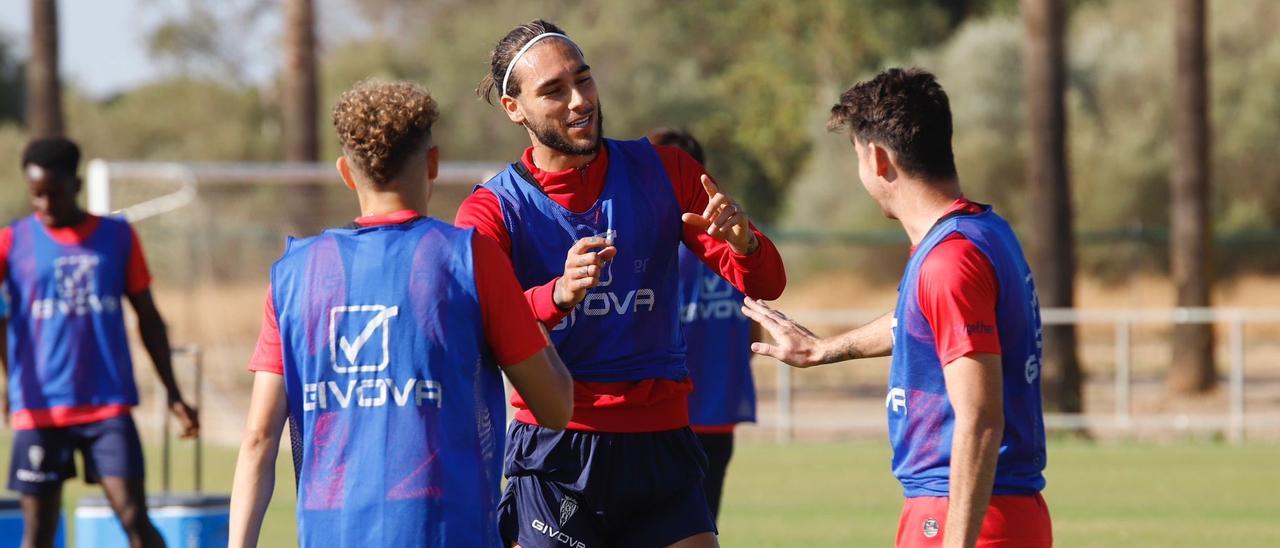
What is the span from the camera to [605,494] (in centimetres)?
525

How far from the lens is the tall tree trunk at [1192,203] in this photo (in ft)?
76.1

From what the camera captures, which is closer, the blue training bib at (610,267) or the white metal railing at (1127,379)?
the blue training bib at (610,267)

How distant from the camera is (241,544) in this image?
429 cm

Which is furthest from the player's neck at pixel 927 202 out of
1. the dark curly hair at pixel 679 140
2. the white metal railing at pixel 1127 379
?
the white metal railing at pixel 1127 379

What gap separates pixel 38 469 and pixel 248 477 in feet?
14.8

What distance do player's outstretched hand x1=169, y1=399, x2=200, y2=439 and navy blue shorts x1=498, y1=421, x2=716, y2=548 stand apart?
341 centimetres

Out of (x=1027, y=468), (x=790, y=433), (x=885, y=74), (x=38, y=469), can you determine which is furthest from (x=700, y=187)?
(x=790, y=433)

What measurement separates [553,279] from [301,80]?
1900 cm

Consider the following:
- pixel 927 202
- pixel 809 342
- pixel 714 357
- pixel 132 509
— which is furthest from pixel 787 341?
pixel 132 509

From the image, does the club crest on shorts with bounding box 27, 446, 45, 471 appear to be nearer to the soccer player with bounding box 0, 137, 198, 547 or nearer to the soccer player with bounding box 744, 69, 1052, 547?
the soccer player with bounding box 0, 137, 198, 547

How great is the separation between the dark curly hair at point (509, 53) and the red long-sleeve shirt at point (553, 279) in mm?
217

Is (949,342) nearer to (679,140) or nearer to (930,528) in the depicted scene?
(930,528)

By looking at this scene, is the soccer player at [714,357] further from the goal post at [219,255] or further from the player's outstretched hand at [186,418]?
the goal post at [219,255]

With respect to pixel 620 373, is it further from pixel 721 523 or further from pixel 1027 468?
pixel 721 523
